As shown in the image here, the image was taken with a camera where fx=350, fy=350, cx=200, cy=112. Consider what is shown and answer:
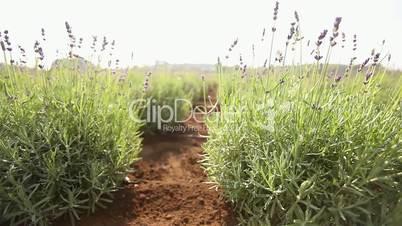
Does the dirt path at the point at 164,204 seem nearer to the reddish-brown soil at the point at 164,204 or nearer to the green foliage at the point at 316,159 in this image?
the reddish-brown soil at the point at 164,204

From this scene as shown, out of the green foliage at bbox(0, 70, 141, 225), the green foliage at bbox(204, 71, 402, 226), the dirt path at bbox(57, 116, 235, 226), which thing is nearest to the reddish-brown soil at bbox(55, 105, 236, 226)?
the dirt path at bbox(57, 116, 235, 226)

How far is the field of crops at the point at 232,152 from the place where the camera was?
1734 millimetres

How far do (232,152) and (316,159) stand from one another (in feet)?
1.71

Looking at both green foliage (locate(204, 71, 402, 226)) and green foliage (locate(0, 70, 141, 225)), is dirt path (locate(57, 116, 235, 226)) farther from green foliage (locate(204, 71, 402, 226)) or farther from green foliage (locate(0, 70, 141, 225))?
green foliage (locate(204, 71, 402, 226))

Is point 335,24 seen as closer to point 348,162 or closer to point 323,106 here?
point 323,106

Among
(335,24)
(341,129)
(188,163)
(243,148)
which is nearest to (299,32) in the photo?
(335,24)

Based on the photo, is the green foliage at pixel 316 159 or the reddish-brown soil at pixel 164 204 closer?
the green foliage at pixel 316 159

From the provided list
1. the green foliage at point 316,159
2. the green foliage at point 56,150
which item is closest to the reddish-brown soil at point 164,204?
the green foliage at point 56,150

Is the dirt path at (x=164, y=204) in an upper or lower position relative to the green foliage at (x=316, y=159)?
lower

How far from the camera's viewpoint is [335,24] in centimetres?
171

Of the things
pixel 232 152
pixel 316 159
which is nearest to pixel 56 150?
pixel 232 152

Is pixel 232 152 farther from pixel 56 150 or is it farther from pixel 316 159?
pixel 56 150

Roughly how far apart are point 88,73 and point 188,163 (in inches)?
53.8

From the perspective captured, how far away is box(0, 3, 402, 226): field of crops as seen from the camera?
1734 millimetres
